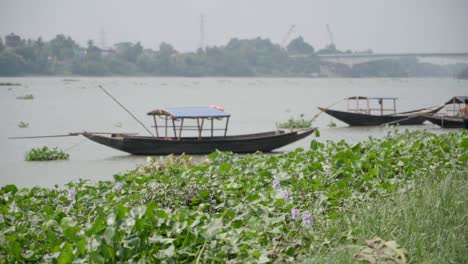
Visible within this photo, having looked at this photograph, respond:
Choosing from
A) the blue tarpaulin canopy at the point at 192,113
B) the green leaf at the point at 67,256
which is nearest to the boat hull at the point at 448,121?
the blue tarpaulin canopy at the point at 192,113

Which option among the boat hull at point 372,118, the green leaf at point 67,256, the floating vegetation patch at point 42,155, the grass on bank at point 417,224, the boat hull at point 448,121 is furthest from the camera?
the boat hull at point 372,118

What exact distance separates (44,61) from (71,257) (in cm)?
7624

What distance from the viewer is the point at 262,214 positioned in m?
4.62

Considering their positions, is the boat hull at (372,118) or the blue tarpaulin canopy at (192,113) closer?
the blue tarpaulin canopy at (192,113)

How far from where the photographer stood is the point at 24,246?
4.32 metres

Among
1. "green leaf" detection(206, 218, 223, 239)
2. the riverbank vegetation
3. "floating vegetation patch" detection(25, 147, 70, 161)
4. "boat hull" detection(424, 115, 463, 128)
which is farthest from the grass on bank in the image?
"boat hull" detection(424, 115, 463, 128)

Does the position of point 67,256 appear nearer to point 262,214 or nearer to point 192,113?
point 262,214

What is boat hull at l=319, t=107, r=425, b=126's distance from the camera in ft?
72.4

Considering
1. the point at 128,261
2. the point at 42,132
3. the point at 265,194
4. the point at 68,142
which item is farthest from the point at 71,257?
the point at 42,132

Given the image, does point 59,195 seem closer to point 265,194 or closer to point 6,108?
point 265,194

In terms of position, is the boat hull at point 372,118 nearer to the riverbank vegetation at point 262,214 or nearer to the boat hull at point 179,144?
the boat hull at point 179,144

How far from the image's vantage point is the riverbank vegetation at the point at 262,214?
388cm

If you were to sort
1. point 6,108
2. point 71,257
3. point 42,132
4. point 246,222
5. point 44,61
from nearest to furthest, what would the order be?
point 71,257 → point 246,222 → point 42,132 → point 6,108 → point 44,61

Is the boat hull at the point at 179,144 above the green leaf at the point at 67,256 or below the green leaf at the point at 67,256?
below
